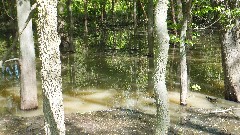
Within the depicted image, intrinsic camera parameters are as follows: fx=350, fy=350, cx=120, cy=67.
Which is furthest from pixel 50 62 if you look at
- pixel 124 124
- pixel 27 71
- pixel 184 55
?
pixel 27 71

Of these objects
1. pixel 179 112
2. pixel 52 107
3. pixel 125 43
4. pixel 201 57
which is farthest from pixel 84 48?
pixel 52 107

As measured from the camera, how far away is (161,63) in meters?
5.14

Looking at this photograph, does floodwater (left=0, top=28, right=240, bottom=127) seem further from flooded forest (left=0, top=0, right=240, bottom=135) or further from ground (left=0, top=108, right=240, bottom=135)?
ground (left=0, top=108, right=240, bottom=135)

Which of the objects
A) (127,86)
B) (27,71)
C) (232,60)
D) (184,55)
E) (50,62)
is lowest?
(127,86)

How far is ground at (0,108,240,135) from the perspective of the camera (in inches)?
329

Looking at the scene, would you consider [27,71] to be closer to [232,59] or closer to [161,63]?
[161,63]

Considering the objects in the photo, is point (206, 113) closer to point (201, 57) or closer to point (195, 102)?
point (195, 102)

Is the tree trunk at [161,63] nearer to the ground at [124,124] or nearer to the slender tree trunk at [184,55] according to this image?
the ground at [124,124]

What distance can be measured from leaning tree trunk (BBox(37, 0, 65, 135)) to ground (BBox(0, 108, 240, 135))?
5.00m

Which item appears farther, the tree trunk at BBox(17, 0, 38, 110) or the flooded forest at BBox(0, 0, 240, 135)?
the tree trunk at BBox(17, 0, 38, 110)

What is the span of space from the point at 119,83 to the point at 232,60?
15.7 ft

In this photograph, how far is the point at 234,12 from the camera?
9.09 meters

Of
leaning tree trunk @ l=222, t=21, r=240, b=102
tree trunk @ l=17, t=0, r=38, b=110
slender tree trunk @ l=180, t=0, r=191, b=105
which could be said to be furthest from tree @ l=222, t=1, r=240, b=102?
tree trunk @ l=17, t=0, r=38, b=110

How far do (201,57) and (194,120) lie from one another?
35.6 ft
